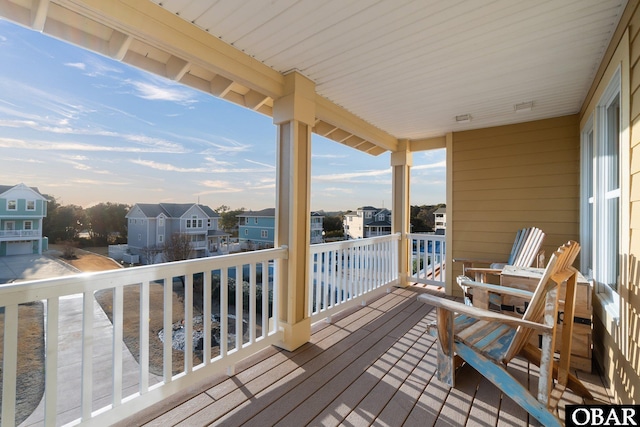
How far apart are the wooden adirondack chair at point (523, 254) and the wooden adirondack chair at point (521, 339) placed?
2.61ft

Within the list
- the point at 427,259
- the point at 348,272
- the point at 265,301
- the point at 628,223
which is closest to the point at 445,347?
the point at 628,223

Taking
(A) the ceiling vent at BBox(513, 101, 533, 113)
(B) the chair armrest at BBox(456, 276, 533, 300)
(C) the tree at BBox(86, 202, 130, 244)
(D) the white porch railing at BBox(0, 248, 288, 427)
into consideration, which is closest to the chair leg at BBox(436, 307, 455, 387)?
(B) the chair armrest at BBox(456, 276, 533, 300)

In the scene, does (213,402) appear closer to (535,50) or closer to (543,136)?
(535,50)

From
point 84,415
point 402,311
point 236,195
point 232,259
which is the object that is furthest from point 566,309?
point 84,415

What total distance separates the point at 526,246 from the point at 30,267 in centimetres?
422

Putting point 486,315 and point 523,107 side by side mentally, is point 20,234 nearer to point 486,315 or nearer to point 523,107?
point 486,315

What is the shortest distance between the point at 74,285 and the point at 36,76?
1.09m

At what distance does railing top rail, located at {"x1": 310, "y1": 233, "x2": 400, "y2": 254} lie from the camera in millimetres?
3104

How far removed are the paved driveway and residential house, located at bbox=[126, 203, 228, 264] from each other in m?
0.32

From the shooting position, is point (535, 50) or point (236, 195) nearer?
point (535, 50)

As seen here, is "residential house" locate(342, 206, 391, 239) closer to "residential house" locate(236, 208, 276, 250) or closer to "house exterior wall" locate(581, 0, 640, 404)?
"residential house" locate(236, 208, 276, 250)

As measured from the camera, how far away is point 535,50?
2.25 metres

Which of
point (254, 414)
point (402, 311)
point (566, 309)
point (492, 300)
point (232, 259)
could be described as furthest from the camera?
point (402, 311)

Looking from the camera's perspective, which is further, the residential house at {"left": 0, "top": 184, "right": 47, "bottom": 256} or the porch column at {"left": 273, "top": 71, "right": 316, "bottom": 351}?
the porch column at {"left": 273, "top": 71, "right": 316, "bottom": 351}
